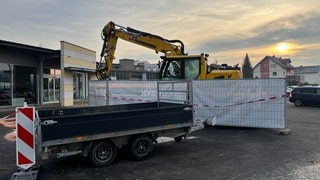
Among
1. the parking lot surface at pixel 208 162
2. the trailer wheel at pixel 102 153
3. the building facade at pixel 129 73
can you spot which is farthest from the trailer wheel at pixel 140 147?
the building facade at pixel 129 73

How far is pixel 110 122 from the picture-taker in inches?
251

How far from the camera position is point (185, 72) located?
1339cm

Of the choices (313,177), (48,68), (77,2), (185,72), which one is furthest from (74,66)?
(313,177)

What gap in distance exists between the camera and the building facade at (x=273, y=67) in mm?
88012

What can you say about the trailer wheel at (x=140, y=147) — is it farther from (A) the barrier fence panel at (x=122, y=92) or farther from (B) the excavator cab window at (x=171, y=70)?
(B) the excavator cab window at (x=171, y=70)

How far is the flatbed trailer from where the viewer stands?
568 centimetres

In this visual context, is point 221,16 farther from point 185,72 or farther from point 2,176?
point 2,176

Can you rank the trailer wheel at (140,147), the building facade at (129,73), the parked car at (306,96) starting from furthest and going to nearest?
the building facade at (129,73) → the parked car at (306,96) → the trailer wheel at (140,147)

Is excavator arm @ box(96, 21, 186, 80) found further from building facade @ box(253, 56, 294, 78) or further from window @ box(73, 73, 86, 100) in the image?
building facade @ box(253, 56, 294, 78)

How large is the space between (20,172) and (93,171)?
1415 mm

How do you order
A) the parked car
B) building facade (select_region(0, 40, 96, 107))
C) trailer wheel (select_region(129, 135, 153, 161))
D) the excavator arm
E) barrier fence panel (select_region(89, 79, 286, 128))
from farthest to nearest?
the parked car
building facade (select_region(0, 40, 96, 107))
the excavator arm
barrier fence panel (select_region(89, 79, 286, 128))
trailer wheel (select_region(129, 135, 153, 161))

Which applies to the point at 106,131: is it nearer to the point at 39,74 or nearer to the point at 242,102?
the point at 242,102

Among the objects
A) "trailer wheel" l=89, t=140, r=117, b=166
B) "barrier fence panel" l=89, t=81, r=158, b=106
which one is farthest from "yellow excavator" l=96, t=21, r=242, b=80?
"trailer wheel" l=89, t=140, r=117, b=166

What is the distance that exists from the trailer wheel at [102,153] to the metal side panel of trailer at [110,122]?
312mm
